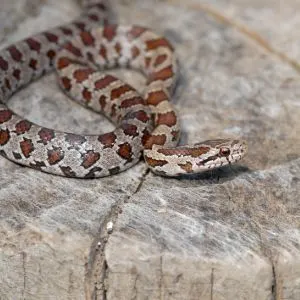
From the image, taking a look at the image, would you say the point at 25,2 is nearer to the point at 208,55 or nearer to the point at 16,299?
the point at 208,55

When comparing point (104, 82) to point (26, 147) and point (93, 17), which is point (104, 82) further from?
point (93, 17)

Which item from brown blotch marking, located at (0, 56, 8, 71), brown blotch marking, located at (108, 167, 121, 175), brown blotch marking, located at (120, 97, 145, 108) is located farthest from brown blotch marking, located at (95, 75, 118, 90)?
brown blotch marking, located at (108, 167, 121, 175)

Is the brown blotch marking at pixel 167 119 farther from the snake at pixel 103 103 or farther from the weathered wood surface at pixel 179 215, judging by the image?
the weathered wood surface at pixel 179 215

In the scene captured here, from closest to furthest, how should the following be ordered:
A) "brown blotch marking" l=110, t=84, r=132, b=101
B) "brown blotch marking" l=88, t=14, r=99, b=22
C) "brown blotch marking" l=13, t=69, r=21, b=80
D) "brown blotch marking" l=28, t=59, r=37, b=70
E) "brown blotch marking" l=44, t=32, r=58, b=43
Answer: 1. "brown blotch marking" l=110, t=84, r=132, b=101
2. "brown blotch marking" l=13, t=69, r=21, b=80
3. "brown blotch marking" l=28, t=59, r=37, b=70
4. "brown blotch marking" l=44, t=32, r=58, b=43
5. "brown blotch marking" l=88, t=14, r=99, b=22

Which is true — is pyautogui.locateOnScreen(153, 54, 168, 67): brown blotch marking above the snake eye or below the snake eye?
above

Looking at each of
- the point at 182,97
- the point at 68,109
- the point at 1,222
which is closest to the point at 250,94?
the point at 182,97

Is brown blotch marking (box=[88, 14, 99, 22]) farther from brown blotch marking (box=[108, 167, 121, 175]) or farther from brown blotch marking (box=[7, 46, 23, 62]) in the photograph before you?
brown blotch marking (box=[108, 167, 121, 175])

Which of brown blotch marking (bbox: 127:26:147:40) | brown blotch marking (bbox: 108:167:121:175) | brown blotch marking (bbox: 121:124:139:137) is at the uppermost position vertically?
brown blotch marking (bbox: 127:26:147:40)
